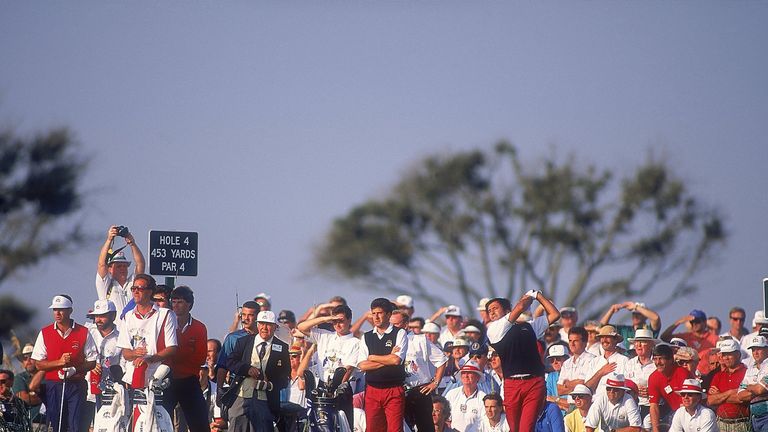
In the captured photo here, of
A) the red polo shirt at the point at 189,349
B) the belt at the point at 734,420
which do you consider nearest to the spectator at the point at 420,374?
A: the red polo shirt at the point at 189,349

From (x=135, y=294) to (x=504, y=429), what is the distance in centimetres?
546

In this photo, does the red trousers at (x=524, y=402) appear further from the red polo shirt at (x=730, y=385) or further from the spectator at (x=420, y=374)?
the red polo shirt at (x=730, y=385)

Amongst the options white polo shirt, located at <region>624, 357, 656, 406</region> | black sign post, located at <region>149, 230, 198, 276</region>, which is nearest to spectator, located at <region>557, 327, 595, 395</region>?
white polo shirt, located at <region>624, 357, 656, 406</region>

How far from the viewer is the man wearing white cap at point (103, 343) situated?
16.1 meters

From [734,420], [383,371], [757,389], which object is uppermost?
[383,371]

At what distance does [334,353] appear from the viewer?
58.0ft

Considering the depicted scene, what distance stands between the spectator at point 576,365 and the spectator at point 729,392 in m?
1.80

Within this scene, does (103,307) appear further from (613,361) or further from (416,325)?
(613,361)

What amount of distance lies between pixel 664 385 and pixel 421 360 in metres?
3.11

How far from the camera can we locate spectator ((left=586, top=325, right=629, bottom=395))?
60.7ft

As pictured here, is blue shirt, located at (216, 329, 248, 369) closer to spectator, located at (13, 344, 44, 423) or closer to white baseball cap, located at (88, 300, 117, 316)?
white baseball cap, located at (88, 300, 117, 316)

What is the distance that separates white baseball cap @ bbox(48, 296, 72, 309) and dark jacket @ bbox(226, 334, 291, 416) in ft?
6.69

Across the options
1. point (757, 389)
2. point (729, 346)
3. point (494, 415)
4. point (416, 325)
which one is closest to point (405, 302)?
point (416, 325)

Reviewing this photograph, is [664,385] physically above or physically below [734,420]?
above
